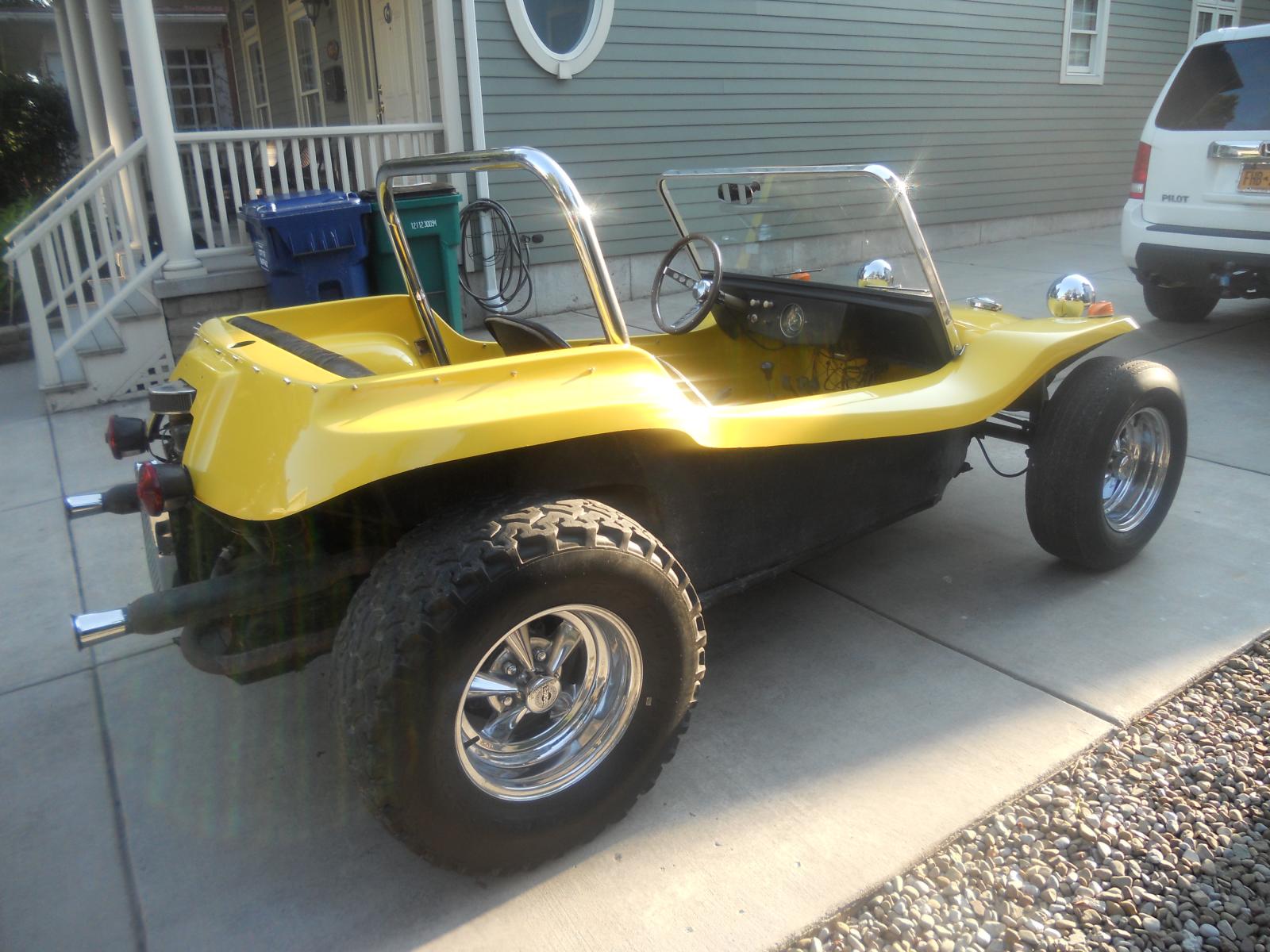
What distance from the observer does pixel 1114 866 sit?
7.03ft

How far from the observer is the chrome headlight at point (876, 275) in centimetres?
321

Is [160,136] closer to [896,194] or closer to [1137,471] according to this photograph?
[896,194]

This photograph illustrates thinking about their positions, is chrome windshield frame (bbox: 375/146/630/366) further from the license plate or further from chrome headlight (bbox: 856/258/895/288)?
the license plate

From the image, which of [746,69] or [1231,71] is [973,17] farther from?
[1231,71]

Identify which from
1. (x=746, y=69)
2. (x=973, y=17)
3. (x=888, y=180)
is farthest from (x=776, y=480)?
(x=973, y=17)

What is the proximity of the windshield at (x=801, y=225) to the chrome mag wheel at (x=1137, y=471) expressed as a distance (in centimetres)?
102

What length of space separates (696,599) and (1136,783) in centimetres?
121

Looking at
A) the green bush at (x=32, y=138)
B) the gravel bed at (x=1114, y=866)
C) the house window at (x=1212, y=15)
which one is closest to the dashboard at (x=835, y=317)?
the gravel bed at (x=1114, y=866)

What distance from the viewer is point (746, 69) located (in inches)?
350

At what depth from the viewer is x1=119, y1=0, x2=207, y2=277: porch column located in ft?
20.1

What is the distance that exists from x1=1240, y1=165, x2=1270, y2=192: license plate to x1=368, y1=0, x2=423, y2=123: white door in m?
5.80

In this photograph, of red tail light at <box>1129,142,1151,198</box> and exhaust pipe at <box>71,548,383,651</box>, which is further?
red tail light at <box>1129,142,1151,198</box>

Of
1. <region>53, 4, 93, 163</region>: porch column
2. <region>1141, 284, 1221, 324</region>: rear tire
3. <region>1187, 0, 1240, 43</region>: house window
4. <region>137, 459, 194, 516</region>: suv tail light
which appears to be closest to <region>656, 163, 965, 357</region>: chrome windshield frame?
<region>137, 459, 194, 516</region>: suv tail light

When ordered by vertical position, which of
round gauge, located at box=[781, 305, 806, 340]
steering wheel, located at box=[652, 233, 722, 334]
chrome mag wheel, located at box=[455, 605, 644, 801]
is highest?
steering wheel, located at box=[652, 233, 722, 334]
